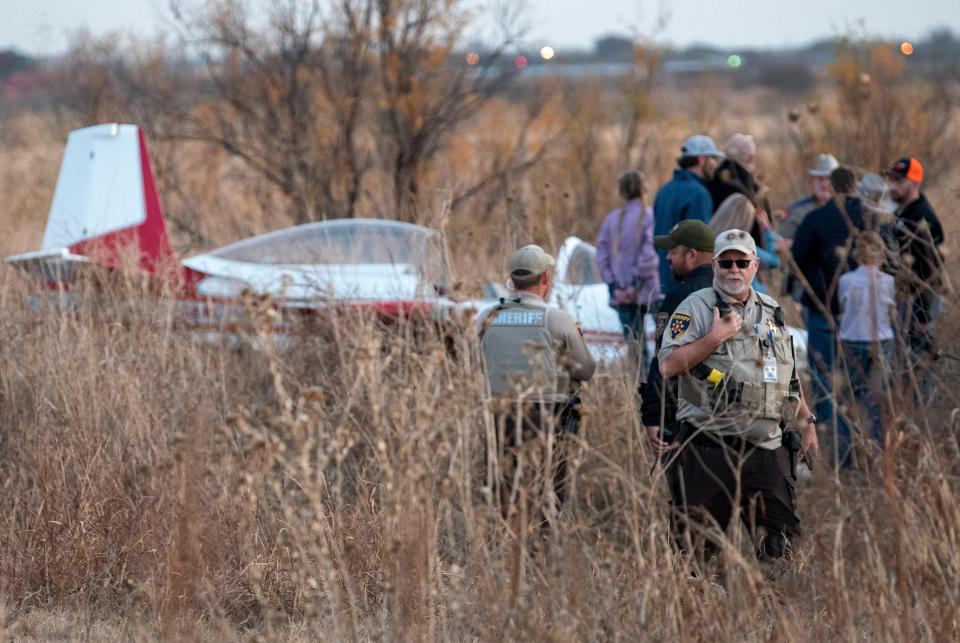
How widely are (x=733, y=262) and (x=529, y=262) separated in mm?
995

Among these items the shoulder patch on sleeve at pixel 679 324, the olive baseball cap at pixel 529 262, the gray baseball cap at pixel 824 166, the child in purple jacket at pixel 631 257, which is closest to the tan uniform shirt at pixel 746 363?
the shoulder patch on sleeve at pixel 679 324

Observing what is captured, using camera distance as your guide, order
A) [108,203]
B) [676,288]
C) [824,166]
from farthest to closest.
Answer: [108,203]
[824,166]
[676,288]

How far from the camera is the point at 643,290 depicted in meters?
7.97

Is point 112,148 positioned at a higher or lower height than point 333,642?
higher

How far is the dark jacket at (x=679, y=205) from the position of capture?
24.1 ft

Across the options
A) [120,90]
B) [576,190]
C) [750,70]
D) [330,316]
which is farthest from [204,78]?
[750,70]

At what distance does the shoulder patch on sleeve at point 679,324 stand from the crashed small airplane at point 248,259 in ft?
8.31

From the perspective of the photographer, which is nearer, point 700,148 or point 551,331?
point 551,331

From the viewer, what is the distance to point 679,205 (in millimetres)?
7398

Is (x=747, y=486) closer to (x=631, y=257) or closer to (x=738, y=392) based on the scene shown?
(x=738, y=392)

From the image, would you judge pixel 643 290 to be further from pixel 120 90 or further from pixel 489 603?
pixel 120 90

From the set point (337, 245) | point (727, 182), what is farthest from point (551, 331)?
point (337, 245)

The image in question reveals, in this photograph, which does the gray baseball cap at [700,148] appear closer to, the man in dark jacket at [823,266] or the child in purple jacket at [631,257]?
the child in purple jacket at [631,257]

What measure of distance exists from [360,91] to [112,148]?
183 inches
